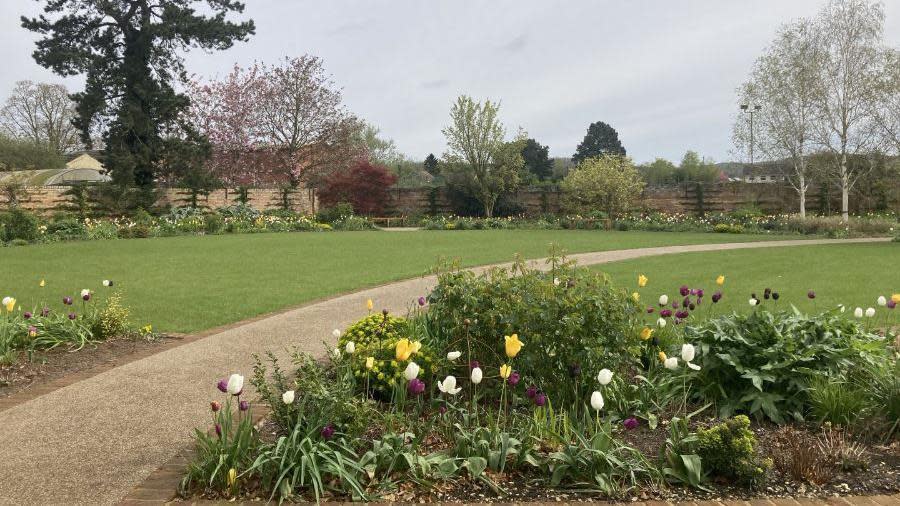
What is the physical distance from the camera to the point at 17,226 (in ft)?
57.4

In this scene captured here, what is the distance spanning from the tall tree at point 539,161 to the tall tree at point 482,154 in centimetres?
2222

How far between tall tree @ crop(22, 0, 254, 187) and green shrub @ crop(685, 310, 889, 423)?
86.5ft

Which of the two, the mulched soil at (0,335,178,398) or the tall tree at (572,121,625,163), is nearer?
the mulched soil at (0,335,178,398)

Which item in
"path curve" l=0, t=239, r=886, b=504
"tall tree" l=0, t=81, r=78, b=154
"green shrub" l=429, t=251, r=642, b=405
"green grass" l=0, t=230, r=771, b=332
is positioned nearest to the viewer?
"path curve" l=0, t=239, r=886, b=504

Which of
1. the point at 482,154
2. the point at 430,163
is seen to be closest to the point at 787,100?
the point at 482,154

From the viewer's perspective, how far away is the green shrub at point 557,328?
341cm

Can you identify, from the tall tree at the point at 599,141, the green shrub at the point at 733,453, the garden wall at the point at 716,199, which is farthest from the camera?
the tall tree at the point at 599,141

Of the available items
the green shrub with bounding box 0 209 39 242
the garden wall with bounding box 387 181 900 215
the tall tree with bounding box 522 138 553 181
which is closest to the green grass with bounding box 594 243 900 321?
the garden wall with bounding box 387 181 900 215

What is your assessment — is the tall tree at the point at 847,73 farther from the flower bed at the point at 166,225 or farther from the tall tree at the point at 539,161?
the tall tree at the point at 539,161

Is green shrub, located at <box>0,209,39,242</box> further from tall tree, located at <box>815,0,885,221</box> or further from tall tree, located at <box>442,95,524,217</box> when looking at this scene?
tall tree, located at <box>815,0,885,221</box>

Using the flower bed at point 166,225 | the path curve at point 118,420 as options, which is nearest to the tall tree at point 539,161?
the flower bed at point 166,225

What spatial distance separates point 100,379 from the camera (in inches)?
178

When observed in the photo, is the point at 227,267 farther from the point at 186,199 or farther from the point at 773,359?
the point at 186,199

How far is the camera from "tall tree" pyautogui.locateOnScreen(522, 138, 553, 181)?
5241cm
